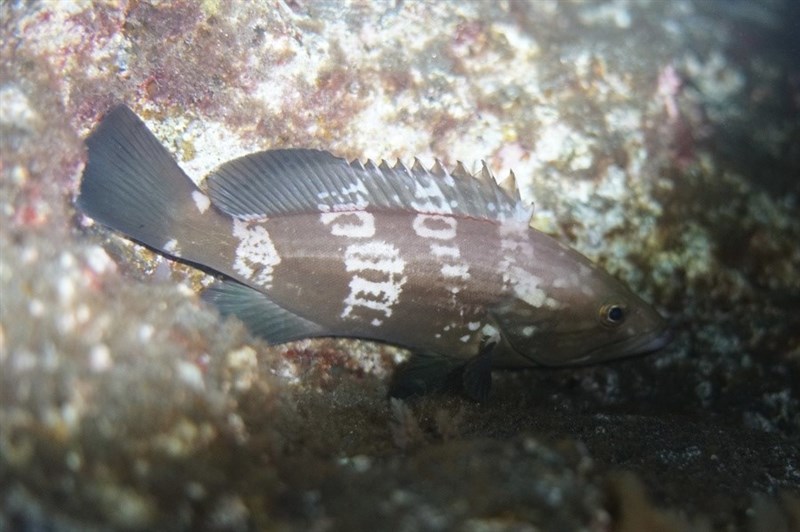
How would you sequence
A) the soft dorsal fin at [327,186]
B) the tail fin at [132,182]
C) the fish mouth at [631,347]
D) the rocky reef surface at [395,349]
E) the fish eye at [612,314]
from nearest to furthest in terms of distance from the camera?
the rocky reef surface at [395,349]
the tail fin at [132,182]
the soft dorsal fin at [327,186]
the fish eye at [612,314]
the fish mouth at [631,347]

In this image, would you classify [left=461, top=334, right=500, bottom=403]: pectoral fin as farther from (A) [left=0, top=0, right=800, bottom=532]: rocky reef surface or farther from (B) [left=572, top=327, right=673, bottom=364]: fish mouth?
(B) [left=572, top=327, right=673, bottom=364]: fish mouth

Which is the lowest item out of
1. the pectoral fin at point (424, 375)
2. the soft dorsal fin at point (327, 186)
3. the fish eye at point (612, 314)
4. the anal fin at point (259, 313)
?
the pectoral fin at point (424, 375)

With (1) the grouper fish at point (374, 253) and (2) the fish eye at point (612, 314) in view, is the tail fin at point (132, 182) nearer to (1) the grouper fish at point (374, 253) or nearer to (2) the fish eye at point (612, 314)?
(1) the grouper fish at point (374, 253)

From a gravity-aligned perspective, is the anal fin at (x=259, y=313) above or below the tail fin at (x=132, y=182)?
below

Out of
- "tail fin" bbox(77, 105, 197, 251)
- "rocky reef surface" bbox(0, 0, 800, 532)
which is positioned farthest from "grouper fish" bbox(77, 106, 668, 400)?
"rocky reef surface" bbox(0, 0, 800, 532)

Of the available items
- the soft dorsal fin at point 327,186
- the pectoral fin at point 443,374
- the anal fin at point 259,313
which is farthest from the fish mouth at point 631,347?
the anal fin at point 259,313

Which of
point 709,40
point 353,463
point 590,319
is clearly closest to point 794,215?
point 709,40

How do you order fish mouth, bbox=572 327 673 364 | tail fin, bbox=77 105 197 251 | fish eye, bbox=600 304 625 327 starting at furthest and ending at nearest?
fish mouth, bbox=572 327 673 364, fish eye, bbox=600 304 625 327, tail fin, bbox=77 105 197 251
